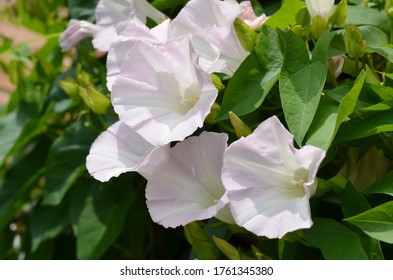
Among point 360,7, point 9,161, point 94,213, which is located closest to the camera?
point 360,7

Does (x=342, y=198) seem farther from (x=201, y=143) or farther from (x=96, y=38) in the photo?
(x=96, y=38)

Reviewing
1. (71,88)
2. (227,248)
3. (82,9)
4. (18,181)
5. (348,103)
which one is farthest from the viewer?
(18,181)

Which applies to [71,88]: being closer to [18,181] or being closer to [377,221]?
[18,181]

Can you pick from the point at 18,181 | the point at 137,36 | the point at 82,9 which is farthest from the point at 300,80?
the point at 18,181

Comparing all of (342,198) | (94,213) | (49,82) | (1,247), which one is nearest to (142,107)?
(342,198)

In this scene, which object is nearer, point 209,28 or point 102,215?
point 209,28

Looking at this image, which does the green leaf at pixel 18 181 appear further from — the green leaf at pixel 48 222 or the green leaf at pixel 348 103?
the green leaf at pixel 348 103

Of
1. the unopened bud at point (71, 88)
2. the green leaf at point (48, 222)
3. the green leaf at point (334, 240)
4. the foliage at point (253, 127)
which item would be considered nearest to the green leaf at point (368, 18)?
the foliage at point (253, 127)
